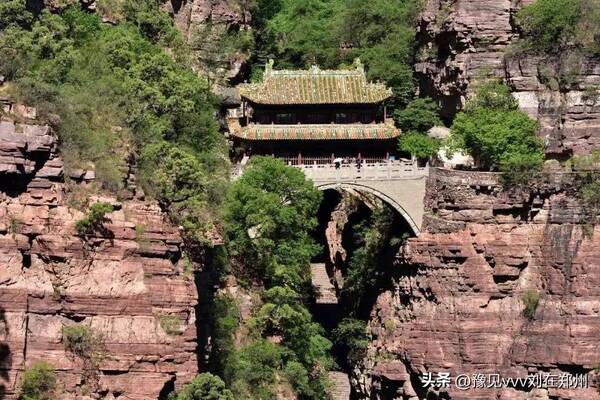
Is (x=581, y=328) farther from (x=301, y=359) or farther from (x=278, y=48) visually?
(x=278, y=48)

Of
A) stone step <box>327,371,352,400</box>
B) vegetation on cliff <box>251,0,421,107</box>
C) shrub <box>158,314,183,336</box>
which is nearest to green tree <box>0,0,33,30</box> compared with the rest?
shrub <box>158,314,183,336</box>

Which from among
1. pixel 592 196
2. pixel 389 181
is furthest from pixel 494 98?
pixel 592 196

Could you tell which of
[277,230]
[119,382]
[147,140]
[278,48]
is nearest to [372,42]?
[278,48]

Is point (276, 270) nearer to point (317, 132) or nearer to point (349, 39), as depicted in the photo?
point (317, 132)

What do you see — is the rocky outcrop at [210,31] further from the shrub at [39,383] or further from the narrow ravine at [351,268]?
the shrub at [39,383]

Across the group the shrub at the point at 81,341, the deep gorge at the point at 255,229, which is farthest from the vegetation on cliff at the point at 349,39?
the shrub at the point at 81,341

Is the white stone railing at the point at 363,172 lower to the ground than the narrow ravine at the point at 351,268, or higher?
higher
